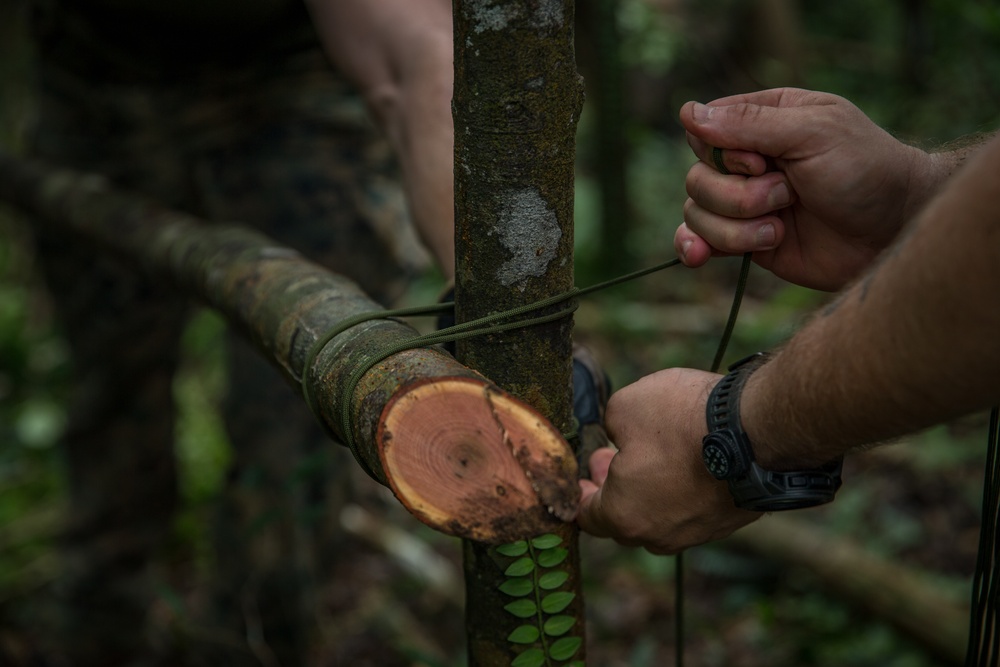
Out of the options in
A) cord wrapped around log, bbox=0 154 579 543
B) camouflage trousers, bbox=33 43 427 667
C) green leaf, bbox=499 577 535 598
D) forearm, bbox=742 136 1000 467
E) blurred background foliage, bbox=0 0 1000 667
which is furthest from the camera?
blurred background foliage, bbox=0 0 1000 667

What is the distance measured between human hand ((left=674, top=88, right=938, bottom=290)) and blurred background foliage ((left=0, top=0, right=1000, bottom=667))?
155 millimetres

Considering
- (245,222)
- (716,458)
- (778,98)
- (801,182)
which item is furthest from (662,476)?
(245,222)

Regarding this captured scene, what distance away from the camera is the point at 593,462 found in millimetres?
1425

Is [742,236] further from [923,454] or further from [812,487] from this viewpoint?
[923,454]

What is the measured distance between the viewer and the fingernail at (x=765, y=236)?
49.7 inches

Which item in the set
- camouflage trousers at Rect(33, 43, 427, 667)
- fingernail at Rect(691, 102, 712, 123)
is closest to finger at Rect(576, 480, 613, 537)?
fingernail at Rect(691, 102, 712, 123)

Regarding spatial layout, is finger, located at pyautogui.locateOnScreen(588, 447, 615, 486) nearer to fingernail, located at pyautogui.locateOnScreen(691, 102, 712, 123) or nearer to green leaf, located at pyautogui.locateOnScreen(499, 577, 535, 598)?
green leaf, located at pyautogui.locateOnScreen(499, 577, 535, 598)

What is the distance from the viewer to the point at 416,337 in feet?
3.67

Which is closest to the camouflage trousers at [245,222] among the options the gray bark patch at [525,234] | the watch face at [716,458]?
the gray bark patch at [525,234]

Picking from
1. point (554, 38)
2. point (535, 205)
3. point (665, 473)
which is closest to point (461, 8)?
point (554, 38)

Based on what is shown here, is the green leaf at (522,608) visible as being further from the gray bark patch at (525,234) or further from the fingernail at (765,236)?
the fingernail at (765,236)

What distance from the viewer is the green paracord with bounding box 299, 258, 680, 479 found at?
1066mm

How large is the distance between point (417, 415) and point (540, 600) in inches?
15.7

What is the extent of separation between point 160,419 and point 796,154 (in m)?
2.41
